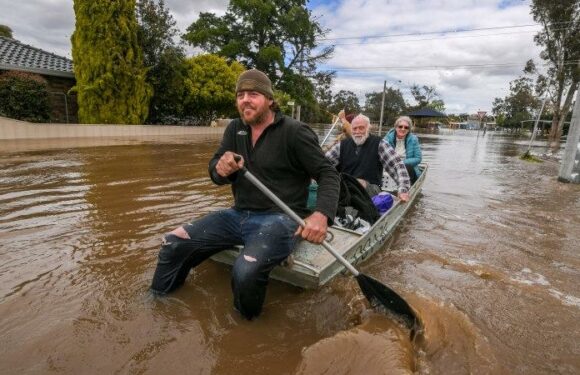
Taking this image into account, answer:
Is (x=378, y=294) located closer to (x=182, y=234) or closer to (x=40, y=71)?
(x=182, y=234)

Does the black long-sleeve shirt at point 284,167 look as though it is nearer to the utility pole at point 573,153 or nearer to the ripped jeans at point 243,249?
the ripped jeans at point 243,249

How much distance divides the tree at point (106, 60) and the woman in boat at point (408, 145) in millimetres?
12879

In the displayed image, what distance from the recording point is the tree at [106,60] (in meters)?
14.6

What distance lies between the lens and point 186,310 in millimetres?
2902

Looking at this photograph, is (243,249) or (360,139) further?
(360,139)

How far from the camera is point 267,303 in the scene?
3074 millimetres

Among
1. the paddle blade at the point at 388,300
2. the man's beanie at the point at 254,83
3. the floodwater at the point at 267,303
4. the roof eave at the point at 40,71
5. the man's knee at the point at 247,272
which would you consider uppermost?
the roof eave at the point at 40,71

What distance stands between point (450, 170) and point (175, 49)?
1371 cm

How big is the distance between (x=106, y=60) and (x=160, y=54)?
9.54 ft

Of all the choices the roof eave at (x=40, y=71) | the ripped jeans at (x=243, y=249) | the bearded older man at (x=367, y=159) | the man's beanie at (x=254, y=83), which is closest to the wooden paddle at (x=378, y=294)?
the ripped jeans at (x=243, y=249)

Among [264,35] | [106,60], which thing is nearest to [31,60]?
[106,60]

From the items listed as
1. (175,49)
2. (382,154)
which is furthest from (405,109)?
(382,154)

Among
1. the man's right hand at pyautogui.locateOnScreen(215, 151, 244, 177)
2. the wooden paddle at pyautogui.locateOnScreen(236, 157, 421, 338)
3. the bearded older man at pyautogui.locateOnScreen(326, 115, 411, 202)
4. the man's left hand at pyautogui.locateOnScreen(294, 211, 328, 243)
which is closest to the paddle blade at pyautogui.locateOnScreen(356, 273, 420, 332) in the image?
the wooden paddle at pyautogui.locateOnScreen(236, 157, 421, 338)

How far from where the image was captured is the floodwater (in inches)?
92.4
